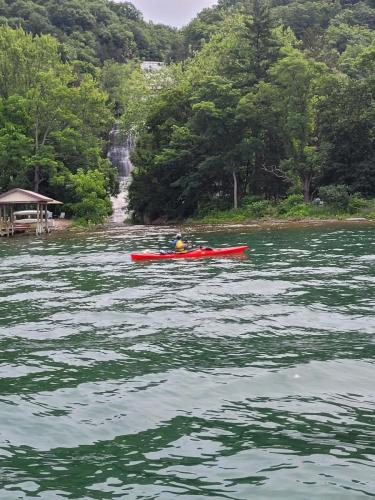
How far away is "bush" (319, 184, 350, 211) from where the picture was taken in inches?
1513

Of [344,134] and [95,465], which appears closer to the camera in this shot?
[95,465]

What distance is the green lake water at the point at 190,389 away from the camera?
526 cm

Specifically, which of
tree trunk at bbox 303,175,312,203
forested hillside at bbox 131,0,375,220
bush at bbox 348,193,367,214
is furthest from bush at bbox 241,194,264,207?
bush at bbox 348,193,367,214

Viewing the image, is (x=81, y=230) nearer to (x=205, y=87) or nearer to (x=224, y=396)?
(x=205, y=87)

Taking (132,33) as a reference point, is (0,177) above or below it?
below

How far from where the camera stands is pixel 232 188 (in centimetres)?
4697

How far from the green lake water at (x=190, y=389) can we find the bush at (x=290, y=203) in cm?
2483

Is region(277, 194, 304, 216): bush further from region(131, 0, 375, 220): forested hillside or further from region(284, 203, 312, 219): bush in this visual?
region(284, 203, 312, 219): bush

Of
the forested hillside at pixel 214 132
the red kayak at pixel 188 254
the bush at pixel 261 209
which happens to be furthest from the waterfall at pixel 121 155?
the red kayak at pixel 188 254

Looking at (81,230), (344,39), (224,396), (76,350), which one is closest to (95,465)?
(224,396)

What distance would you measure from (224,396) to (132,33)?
12275 cm

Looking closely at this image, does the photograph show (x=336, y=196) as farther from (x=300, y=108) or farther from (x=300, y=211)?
(x=300, y=108)

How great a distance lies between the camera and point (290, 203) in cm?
4172

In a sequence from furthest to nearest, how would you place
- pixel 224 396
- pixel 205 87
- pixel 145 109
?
1. pixel 145 109
2. pixel 205 87
3. pixel 224 396
